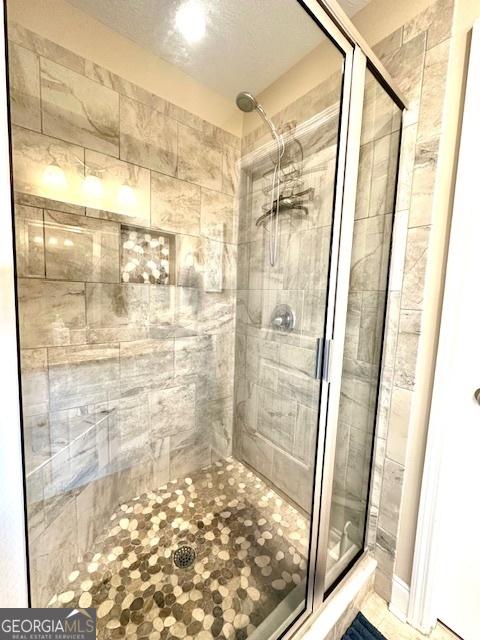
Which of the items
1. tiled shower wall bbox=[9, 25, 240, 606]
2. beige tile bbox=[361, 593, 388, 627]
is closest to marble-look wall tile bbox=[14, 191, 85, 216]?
tiled shower wall bbox=[9, 25, 240, 606]

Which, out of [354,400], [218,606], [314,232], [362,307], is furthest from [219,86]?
[218,606]

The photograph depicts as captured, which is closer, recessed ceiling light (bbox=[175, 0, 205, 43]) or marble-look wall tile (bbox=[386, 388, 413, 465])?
marble-look wall tile (bbox=[386, 388, 413, 465])

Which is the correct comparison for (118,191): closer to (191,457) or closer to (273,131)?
(273,131)

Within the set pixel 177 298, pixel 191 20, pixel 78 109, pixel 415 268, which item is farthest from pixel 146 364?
pixel 191 20

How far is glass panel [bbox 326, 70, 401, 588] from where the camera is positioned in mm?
980

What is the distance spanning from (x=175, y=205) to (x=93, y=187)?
41 cm

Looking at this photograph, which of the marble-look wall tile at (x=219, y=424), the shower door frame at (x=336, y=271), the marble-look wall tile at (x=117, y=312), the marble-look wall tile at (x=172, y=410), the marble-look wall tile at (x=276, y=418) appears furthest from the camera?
the marble-look wall tile at (x=219, y=424)

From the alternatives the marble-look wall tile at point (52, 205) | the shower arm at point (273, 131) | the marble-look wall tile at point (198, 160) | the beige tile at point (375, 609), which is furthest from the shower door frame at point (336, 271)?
the marble-look wall tile at point (52, 205)

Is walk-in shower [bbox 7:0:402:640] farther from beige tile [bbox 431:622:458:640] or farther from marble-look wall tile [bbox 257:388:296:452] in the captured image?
beige tile [bbox 431:622:458:640]

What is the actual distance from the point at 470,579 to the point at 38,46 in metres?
2.57

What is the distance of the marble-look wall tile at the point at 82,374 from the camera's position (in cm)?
121

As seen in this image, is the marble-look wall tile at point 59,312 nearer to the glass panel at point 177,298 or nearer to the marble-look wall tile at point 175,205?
the glass panel at point 177,298

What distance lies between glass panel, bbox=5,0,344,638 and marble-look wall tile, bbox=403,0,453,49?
12.3 inches

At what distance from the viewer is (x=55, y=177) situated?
1159 mm
